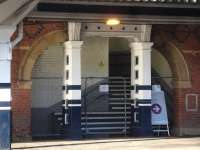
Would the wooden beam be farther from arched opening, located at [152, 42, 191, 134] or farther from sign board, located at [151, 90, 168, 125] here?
sign board, located at [151, 90, 168, 125]

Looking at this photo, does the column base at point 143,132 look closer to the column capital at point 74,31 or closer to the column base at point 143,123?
the column base at point 143,123

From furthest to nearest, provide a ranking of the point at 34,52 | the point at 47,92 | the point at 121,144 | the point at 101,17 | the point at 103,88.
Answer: the point at 103,88 < the point at 47,92 < the point at 34,52 < the point at 121,144 < the point at 101,17

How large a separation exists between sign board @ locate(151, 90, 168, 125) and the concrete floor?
1475 mm

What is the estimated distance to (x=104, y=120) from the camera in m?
19.7

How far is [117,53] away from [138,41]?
338 cm

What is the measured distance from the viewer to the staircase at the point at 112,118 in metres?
19.4

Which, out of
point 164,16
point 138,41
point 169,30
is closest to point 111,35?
point 138,41

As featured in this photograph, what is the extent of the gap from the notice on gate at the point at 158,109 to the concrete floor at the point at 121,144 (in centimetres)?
147

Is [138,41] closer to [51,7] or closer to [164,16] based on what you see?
[164,16]

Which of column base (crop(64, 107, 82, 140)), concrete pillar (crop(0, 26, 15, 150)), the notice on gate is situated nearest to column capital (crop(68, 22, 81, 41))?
column base (crop(64, 107, 82, 140))

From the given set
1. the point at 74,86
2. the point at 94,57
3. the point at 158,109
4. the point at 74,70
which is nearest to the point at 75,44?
the point at 74,70

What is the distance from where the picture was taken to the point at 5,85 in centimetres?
1388

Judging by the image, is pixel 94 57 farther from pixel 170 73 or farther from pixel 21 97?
pixel 21 97

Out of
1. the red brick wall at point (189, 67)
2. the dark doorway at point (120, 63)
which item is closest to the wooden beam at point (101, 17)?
the red brick wall at point (189, 67)
